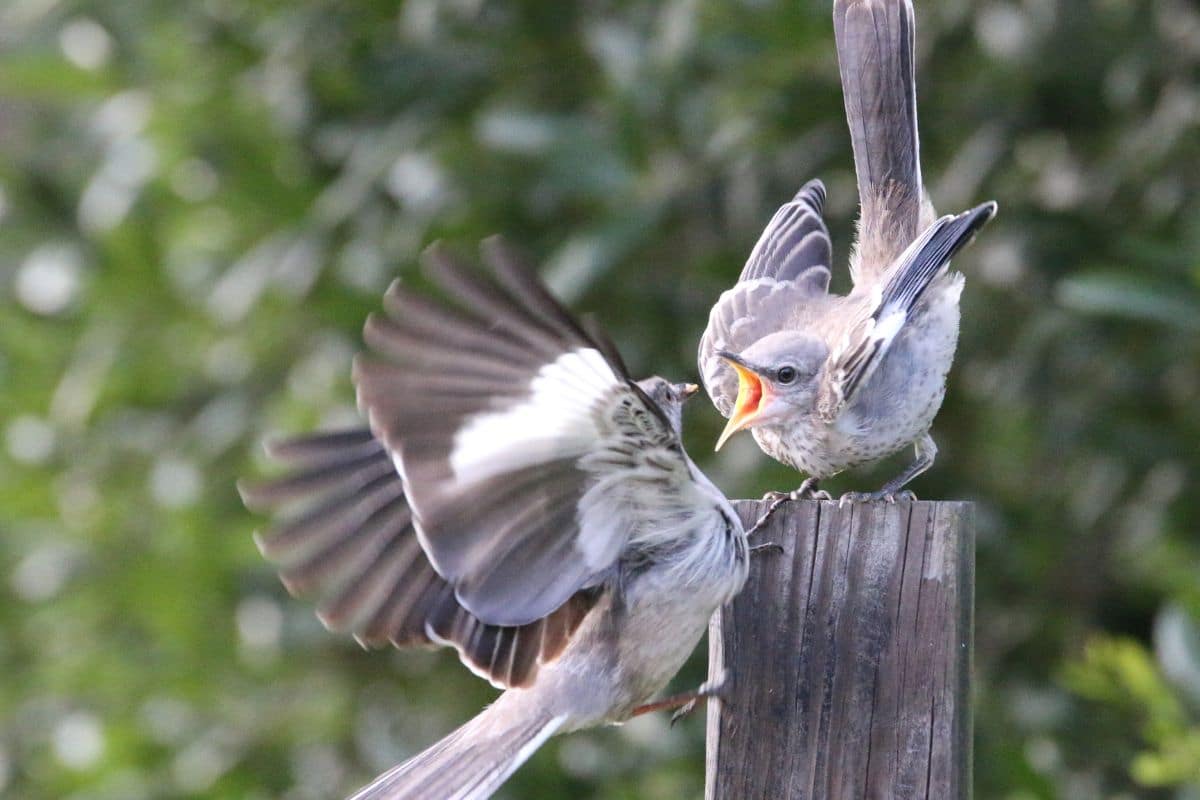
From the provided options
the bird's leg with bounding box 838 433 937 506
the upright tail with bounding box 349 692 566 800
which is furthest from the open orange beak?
the upright tail with bounding box 349 692 566 800

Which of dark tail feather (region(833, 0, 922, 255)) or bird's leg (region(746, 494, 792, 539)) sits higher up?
dark tail feather (region(833, 0, 922, 255))

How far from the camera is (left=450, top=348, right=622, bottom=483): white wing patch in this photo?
240 cm

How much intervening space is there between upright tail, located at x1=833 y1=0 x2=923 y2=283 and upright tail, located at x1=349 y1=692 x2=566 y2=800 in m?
1.37

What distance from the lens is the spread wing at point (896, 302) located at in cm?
300

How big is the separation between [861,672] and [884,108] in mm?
1440

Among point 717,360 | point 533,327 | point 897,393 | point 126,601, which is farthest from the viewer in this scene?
point 126,601

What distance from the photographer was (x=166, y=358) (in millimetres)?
5961

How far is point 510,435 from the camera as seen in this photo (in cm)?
246

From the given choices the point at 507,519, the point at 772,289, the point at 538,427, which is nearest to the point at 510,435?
the point at 538,427

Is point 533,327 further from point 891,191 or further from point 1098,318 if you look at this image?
point 1098,318

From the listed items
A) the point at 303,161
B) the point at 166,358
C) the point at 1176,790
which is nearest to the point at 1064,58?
the point at 1176,790

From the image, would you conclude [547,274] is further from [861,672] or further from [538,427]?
[861,672]

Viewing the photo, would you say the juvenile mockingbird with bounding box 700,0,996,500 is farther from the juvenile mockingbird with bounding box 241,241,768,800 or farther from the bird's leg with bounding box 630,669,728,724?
the bird's leg with bounding box 630,669,728,724

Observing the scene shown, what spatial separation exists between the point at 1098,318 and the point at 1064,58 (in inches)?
30.0
